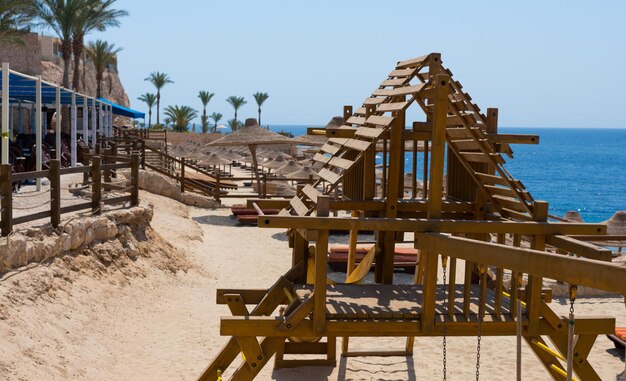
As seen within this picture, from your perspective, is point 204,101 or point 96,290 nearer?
point 96,290

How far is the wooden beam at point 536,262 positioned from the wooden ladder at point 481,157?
4.80 ft

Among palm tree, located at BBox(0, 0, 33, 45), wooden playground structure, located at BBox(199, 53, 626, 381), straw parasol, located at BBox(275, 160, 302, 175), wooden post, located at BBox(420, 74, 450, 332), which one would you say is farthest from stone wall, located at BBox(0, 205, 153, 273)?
palm tree, located at BBox(0, 0, 33, 45)

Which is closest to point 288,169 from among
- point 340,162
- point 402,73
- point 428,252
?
point 402,73

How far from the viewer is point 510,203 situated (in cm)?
751

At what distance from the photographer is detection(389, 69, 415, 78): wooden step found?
7.96 metres

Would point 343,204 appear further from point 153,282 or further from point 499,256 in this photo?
point 153,282

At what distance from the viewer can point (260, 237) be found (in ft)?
68.2

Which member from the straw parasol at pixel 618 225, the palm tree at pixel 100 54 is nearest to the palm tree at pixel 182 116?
the palm tree at pixel 100 54

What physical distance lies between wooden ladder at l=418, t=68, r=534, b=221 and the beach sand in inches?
116

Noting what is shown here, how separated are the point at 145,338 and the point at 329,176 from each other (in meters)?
4.67

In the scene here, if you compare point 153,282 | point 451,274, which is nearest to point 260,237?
point 153,282

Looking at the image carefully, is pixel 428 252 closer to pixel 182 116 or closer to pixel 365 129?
pixel 365 129

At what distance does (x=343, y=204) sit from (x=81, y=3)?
33951 millimetres

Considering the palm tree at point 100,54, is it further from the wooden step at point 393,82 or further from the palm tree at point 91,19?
the wooden step at point 393,82
